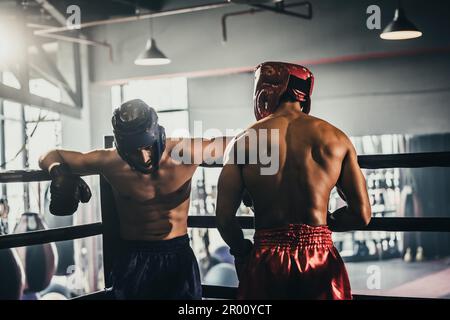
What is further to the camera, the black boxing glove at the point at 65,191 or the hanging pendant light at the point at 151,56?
the hanging pendant light at the point at 151,56

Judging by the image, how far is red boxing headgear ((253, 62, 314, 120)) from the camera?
7.72 feet

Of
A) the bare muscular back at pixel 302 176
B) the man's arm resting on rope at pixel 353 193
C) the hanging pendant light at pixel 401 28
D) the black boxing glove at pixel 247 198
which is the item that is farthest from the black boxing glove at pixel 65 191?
the hanging pendant light at pixel 401 28

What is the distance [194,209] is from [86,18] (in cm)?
348

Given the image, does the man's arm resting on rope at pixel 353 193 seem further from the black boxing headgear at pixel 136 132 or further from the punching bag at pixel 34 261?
the punching bag at pixel 34 261

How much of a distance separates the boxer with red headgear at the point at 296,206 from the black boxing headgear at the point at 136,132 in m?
0.51

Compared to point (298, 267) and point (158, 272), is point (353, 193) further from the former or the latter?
point (158, 272)

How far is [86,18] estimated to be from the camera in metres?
9.84

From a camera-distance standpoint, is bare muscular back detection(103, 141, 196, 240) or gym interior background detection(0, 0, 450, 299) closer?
bare muscular back detection(103, 141, 196, 240)

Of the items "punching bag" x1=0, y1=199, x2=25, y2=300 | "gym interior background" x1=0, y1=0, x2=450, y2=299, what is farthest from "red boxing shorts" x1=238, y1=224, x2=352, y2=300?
"gym interior background" x1=0, y1=0, x2=450, y2=299

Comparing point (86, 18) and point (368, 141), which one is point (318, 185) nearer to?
point (368, 141)

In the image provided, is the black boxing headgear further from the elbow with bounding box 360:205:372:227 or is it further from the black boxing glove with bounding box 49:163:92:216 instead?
the elbow with bounding box 360:205:372:227

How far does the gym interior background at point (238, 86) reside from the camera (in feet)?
27.6

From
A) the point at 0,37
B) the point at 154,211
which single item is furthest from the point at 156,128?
the point at 0,37

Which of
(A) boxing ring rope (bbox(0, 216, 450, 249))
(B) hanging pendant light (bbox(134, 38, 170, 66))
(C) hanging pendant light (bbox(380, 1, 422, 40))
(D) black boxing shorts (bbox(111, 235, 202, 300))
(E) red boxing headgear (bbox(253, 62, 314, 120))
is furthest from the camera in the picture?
(B) hanging pendant light (bbox(134, 38, 170, 66))
